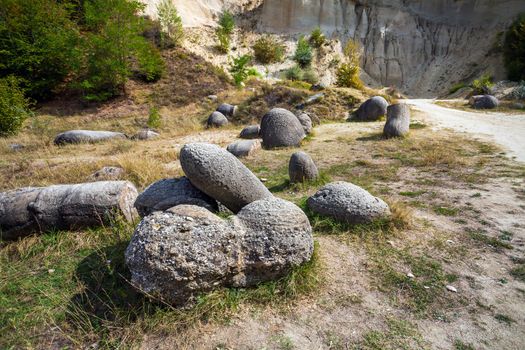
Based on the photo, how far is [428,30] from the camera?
82.3 ft

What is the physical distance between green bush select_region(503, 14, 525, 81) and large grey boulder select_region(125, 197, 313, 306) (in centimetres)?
2430

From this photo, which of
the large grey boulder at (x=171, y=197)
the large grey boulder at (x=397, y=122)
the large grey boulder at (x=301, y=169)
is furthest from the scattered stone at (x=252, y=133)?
the large grey boulder at (x=171, y=197)

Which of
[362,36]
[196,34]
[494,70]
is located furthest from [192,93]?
[494,70]

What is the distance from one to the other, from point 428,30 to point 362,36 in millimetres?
5953

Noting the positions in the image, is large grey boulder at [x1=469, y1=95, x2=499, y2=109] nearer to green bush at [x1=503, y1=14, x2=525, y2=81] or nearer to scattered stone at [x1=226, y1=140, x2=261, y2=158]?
green bush at [x1=503, y1=14, x2=525, y2=81]

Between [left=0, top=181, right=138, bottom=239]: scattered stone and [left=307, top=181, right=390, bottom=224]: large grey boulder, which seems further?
[left=307, top=181, right=390, bottom=224]: large grey boulder

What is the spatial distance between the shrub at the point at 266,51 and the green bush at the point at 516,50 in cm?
1625

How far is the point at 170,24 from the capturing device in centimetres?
1953

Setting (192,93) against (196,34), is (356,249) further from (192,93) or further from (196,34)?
(196,34)

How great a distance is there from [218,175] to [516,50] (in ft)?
84.4

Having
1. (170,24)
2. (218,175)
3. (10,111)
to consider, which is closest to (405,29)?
(170,24)

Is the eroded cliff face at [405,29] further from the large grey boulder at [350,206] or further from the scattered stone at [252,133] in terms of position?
the large grey boulder at [350,206]

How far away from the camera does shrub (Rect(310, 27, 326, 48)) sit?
23953mm

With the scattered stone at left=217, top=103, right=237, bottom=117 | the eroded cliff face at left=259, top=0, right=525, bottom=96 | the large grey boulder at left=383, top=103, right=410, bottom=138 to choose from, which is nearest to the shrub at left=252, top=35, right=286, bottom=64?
the eroded cliff face at left=259, top=0, right=525, bottom=96
